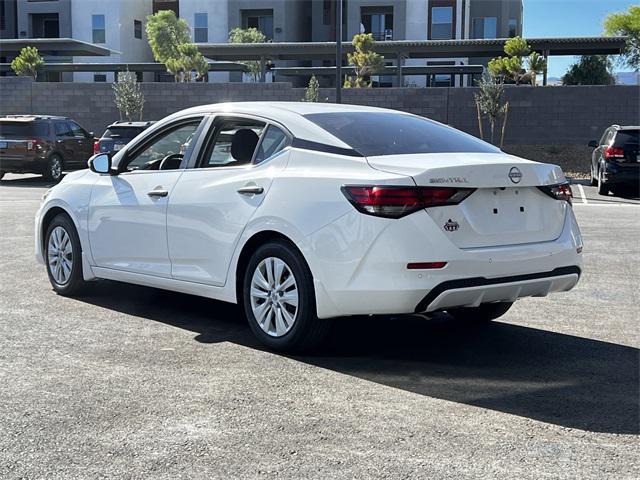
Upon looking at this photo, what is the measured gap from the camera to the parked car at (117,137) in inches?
840

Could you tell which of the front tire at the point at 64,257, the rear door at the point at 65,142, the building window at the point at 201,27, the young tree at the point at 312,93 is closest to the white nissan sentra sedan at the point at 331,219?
the front tire at the point at 64,257

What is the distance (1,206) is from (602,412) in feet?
43.9

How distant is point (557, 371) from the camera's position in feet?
17.6

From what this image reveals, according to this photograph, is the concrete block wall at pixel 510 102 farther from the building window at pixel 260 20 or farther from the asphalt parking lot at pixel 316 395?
the building window at pixel 260 20

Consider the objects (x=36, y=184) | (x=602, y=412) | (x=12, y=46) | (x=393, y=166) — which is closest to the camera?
(x=602, y=412)

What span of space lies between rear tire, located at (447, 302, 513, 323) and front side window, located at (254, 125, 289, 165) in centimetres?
184

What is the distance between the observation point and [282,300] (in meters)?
5.57

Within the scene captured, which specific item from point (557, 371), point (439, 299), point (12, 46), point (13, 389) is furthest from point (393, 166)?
point (12, 46)

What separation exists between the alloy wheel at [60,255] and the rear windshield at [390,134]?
2764mm

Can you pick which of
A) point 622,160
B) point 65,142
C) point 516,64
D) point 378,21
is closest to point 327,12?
point 378,21

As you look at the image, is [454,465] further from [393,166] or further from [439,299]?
[393,166]

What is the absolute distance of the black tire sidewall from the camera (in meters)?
5.39

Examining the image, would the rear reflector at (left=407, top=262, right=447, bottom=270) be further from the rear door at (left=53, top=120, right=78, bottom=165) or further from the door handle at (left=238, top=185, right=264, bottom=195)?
the rear door at (left=53, top=120, right=78, bottom=165)

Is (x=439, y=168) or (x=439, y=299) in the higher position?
(x=439, y=168)
